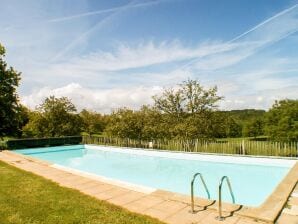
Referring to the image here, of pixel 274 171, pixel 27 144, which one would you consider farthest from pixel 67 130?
pixel 274 171

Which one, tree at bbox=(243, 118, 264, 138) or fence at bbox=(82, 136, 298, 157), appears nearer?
fence at bbox=(82, 136, 298, 157)

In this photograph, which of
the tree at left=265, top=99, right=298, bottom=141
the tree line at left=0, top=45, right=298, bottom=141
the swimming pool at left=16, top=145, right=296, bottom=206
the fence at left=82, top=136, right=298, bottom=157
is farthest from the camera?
the tree at left=265, top=99, right=298, bottom=141

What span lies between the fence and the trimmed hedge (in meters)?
7.04

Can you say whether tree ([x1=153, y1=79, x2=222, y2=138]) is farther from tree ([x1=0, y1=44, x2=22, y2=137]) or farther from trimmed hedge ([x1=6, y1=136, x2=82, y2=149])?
tree ([x1=0, y1=44, x2=22, y2=137])

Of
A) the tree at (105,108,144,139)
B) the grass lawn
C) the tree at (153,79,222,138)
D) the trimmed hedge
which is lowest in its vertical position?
the grass lawn

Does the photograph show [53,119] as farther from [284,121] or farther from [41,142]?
[284,121]

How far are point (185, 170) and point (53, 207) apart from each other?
993 cm

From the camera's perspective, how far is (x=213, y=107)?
23.4 metres

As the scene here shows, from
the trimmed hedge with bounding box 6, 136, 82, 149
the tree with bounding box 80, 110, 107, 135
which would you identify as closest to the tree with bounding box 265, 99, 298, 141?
the trimmed hedge with bounding box 6, 136, 82, 149

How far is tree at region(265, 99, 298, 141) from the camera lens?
28.1 meters

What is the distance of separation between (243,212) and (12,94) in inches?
912

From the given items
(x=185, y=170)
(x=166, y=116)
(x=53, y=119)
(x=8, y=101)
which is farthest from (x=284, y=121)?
(x=8, y=101)

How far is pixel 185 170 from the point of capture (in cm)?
1552

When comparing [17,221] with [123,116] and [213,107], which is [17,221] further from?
[213,107]
